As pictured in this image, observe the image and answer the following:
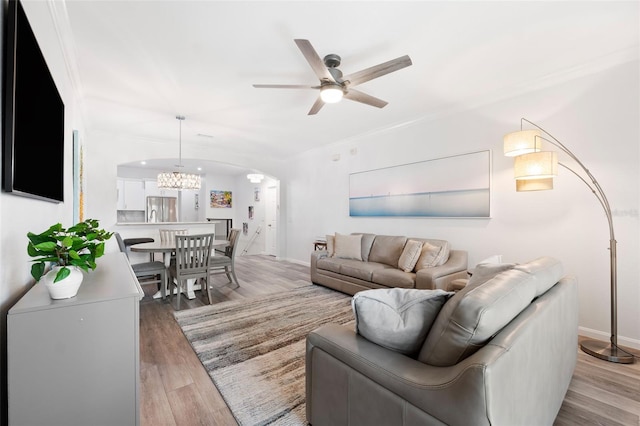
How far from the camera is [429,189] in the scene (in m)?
4.04

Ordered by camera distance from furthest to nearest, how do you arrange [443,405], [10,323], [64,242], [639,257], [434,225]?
[434,225] < [639,257] < [64,242] < [10,323] < [443,405]

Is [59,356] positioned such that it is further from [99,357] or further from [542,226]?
[542,226]

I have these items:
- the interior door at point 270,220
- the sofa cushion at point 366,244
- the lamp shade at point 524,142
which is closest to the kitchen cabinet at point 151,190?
the interior door at point 270,220

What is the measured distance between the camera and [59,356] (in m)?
1.10

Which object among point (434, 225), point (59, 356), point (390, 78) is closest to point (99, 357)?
point (59, 356)

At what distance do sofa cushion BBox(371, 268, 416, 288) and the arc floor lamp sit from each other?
150 cm

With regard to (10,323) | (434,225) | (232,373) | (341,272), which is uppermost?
(434,225)

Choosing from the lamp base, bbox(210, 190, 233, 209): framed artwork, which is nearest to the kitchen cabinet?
bbox(210, 190, 233, 209): framed artwork

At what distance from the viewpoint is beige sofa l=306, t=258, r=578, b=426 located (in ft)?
2.77

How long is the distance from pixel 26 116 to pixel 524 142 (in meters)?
3.50

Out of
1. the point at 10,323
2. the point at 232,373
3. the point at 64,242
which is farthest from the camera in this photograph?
the point at 232,373

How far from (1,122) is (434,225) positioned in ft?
13.6

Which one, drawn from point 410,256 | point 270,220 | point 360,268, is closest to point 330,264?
point 360,268

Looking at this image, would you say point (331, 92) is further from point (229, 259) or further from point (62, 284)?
point (229, 259)
